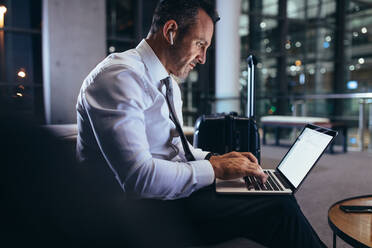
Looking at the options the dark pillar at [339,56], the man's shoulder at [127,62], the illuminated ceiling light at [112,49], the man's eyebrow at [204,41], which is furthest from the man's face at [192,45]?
the dark pillar at [339,56]

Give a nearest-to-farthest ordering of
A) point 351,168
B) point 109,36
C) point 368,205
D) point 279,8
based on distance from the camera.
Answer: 1. point 368,205
2. point 351,168
3. point 109,36
4. point 279,8

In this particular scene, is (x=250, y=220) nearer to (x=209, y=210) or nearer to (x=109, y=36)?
(x=209, y=210)

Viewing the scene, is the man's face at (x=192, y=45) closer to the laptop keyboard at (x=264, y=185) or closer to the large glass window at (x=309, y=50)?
the laptop keyboard at (x=264, y=185)

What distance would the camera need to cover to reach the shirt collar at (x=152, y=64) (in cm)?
109

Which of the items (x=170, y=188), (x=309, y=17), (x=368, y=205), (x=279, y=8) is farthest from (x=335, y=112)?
(x=170, y=188)

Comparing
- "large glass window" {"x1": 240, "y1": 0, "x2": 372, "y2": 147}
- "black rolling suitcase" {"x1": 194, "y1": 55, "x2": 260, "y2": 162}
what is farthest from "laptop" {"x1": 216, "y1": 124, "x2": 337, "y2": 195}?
Answer: "large glass window" {"x1": 240, "y1": 0, "x2": 372, "y2": 147}

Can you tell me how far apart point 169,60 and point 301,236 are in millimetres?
737

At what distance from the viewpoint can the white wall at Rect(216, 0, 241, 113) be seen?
20.0 ft

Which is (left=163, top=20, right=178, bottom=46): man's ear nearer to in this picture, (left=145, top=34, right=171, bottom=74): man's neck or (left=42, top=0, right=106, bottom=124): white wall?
(left=145, top=34, right=171, bottom=74): man's neck

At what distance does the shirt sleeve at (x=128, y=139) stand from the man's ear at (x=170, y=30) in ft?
0.87

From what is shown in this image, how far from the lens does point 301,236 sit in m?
0.89

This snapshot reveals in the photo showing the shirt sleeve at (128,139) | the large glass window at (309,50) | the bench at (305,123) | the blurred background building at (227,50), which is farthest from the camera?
the large glass window at (309,50)

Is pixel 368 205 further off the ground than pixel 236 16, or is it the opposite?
pixel 236 16

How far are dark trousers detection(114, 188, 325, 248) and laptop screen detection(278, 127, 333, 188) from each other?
5.5 inches
